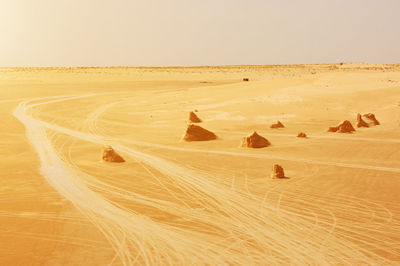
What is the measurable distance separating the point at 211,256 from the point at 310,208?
2.37m

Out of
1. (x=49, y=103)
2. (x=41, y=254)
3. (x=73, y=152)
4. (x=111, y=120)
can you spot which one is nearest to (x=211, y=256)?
(x=41, y=254)

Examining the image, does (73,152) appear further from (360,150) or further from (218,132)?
(360,150)

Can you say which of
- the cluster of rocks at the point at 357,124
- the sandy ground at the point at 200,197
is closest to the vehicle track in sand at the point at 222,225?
the sandy ground at the point at 200,197

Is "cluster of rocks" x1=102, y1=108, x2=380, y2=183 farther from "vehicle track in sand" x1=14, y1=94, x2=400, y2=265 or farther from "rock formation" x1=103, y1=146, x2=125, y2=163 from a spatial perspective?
"vehicle track in sand" x1=14, y1=94, x2=400, y2=265

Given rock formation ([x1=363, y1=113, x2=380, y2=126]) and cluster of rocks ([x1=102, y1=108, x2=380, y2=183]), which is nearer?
cluster of rocks ([x1=102, y1=108, x2=380, y2=183])

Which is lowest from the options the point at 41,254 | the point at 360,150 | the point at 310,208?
the point at 41,254

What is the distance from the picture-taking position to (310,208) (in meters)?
7.06

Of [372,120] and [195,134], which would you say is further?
[372,120]

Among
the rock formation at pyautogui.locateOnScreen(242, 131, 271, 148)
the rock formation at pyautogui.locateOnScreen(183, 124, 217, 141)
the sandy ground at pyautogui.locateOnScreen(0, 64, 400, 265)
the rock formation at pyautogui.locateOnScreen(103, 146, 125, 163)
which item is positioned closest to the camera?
the sandy ground at pyautogui.locateOnScreen(0, 64, 400, 265)

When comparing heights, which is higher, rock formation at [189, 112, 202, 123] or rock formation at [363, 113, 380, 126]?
rock formation at [363, 113, 380, 126]

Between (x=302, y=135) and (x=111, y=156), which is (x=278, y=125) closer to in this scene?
(x=302, y=135)

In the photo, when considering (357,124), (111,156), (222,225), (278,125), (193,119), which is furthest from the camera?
(193,119)

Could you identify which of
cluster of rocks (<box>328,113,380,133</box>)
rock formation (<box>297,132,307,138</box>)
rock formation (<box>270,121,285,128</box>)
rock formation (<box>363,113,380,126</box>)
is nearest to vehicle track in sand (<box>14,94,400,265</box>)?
rock formation (<box>297,132,307,138</box>)

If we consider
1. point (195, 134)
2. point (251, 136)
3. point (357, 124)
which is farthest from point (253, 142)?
point (357, 124)
